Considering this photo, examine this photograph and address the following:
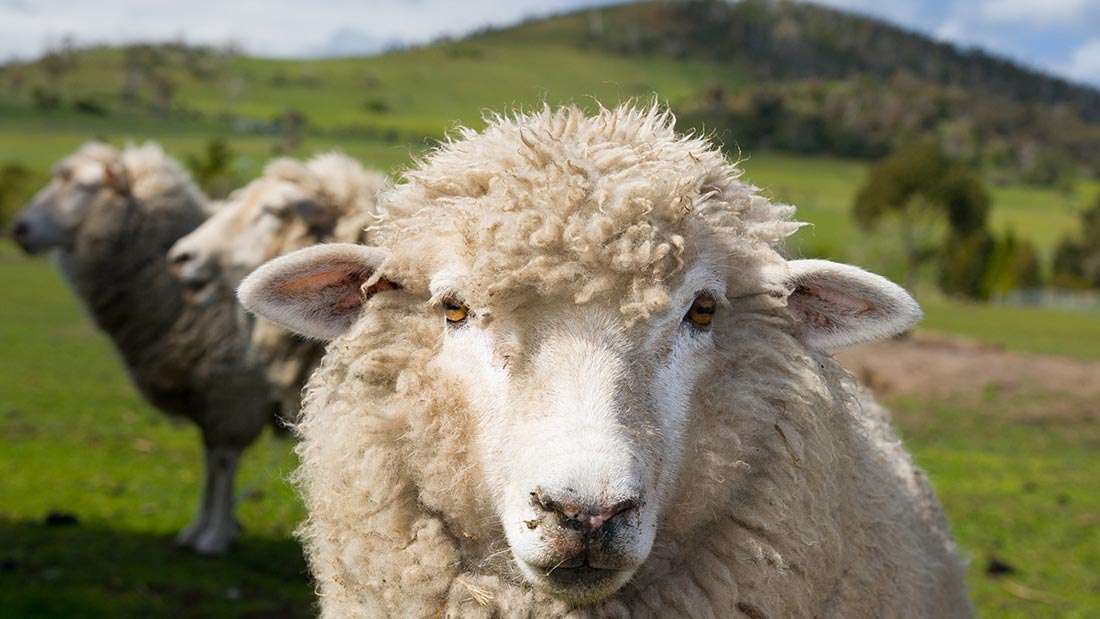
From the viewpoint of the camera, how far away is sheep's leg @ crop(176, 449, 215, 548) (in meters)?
7.50

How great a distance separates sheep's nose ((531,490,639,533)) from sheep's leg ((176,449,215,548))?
635cm

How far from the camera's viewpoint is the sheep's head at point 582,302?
6.91ft

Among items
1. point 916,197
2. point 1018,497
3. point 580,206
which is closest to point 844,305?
point 580,206

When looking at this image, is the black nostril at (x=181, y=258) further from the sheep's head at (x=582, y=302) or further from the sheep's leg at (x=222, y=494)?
the sheep's head at (x=582, y=302)

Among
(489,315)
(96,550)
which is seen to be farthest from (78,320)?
(489,315)

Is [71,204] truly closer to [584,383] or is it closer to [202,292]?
[202,292]

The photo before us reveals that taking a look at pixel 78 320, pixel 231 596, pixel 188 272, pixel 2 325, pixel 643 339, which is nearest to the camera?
pixel 643 339

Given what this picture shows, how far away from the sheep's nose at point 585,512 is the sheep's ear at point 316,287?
1004 millimetres

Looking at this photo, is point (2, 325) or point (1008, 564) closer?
point (1008, 564)

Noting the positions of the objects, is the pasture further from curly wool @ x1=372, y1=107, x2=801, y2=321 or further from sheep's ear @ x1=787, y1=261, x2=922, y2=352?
sheep's ear @ x1=787, y1=261, x2=922, y2=352

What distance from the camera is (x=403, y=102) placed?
124 m

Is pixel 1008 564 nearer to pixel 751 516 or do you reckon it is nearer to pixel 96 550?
pixel 751 516

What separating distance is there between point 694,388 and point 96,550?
242 inches

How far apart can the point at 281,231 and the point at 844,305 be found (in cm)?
480
